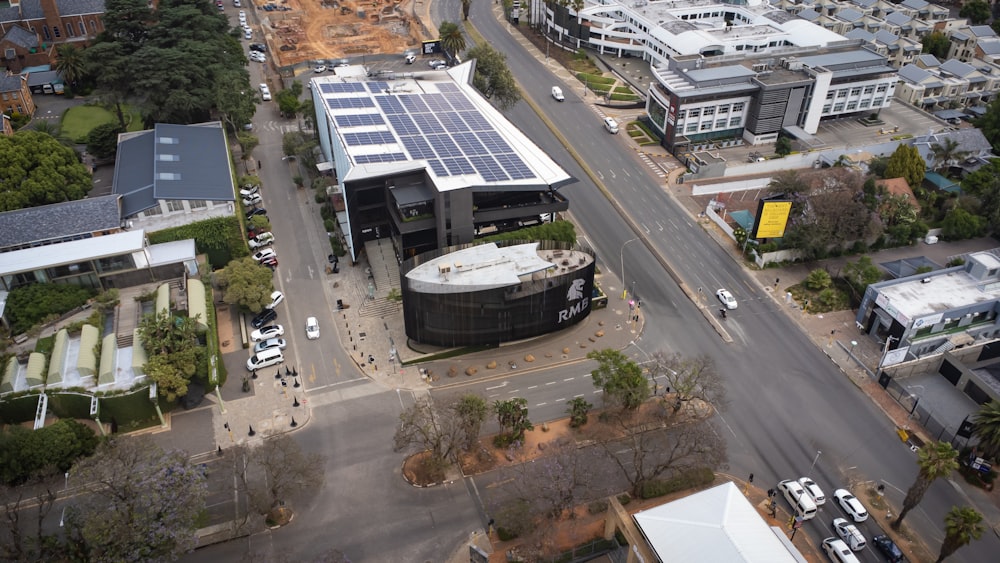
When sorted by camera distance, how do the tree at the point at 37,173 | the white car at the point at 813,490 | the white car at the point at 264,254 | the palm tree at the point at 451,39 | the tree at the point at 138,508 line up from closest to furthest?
1. the tree at the point at 138,508
2. the white car at the point at 813,490
3. the tree at the point at 37,173
4. the white car at the point at 264,254
5. the palm tree at the point at 451,39

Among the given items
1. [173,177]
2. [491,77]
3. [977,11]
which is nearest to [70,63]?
[173,177]

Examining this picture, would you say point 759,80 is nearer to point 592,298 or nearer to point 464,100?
point 464,100

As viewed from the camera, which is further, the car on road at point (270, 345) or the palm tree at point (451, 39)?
the palm tree at point (451, 39)

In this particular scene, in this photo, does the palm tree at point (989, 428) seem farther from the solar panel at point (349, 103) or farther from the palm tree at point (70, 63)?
the palm tree at point (70, 63)

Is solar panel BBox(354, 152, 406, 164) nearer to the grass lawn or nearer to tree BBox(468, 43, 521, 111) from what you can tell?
tree BBox(468, 43, 521, 111)

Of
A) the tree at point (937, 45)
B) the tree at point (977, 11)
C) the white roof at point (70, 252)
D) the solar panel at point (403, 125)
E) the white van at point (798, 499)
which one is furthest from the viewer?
the tree at point (977, 11)

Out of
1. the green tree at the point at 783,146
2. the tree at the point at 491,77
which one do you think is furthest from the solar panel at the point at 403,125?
the green tree at the point at 783,146

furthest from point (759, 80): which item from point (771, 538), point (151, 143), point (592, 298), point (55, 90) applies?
point (55, 90)
